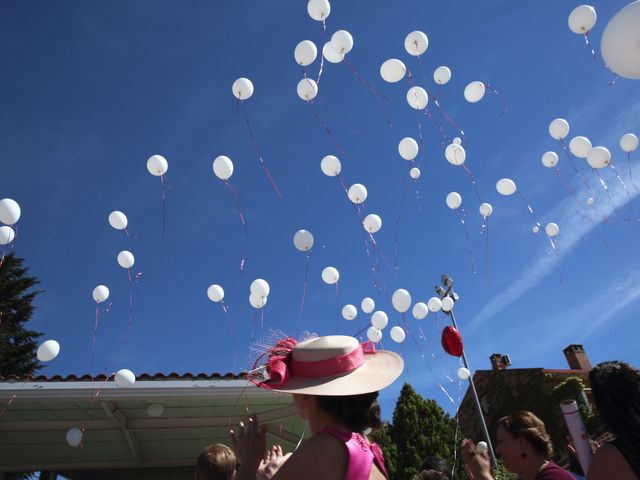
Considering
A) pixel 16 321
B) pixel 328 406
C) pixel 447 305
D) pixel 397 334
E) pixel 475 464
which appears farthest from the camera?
pixel 16 321

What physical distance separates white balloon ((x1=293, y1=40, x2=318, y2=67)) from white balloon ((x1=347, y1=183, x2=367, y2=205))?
1.99 meters

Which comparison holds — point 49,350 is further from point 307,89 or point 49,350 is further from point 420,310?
point 420,310

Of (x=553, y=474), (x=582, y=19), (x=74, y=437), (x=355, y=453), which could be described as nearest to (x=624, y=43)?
(x=582, y=19)

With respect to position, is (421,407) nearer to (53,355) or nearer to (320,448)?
(53,355)

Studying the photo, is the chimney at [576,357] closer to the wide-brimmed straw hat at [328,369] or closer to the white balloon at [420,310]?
the white balloon at [420,310]

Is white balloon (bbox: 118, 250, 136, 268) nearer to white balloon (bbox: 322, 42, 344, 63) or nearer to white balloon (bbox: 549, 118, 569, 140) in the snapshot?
white balloon (bbox: 322, 42, 344, 63)

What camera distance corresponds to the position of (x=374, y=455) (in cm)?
146

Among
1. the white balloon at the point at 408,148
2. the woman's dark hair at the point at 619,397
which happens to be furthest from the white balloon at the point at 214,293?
the woman's dark hair at the point at 619,397

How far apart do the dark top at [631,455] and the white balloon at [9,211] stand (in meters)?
6.35

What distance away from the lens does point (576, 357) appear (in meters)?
23.7

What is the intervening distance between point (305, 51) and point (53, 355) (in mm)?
4866

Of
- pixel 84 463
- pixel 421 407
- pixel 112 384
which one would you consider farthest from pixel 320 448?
pixel 421 407

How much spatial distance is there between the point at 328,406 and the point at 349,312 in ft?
21.1

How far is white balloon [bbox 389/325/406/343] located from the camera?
8.01 metres
